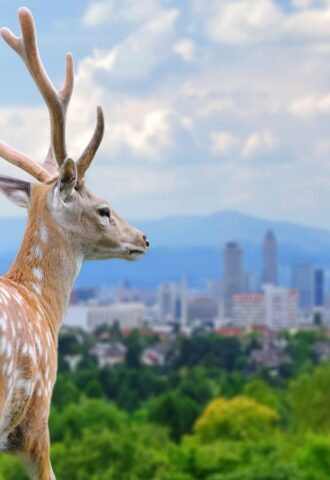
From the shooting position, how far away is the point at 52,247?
6.02 metres

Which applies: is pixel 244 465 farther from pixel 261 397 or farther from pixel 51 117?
pixel 51 117

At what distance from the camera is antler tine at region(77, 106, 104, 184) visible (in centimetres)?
612

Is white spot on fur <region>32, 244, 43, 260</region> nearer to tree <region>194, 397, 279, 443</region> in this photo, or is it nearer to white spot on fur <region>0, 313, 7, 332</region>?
white spot on fur <region>0, 313, 7, 332</region>

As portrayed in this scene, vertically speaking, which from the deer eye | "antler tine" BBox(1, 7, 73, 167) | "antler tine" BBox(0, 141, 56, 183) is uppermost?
"antler tine" BBox(1, 7, 73, 167)

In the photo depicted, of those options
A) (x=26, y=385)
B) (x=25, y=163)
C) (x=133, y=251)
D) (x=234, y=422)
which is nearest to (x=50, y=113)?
(x=25, y=163)

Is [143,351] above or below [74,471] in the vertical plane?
above

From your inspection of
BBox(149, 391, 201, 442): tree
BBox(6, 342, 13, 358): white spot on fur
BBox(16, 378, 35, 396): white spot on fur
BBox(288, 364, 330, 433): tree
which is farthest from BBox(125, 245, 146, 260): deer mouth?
BBox(149, 391, 201, 442): tree

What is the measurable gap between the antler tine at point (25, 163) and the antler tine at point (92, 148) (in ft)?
0.80

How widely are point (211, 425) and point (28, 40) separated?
53.2m

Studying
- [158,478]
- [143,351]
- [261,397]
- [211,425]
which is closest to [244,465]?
[158,478]

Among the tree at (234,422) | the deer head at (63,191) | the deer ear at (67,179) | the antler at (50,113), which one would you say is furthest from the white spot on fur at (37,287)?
the tree at (234,422)

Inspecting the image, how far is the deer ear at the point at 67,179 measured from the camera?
19.0 ft

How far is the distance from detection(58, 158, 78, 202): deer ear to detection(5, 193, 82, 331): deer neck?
123 millimetres

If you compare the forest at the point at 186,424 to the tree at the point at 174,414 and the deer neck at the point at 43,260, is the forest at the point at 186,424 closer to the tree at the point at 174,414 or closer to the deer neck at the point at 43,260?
the tree at the point at 174,414
